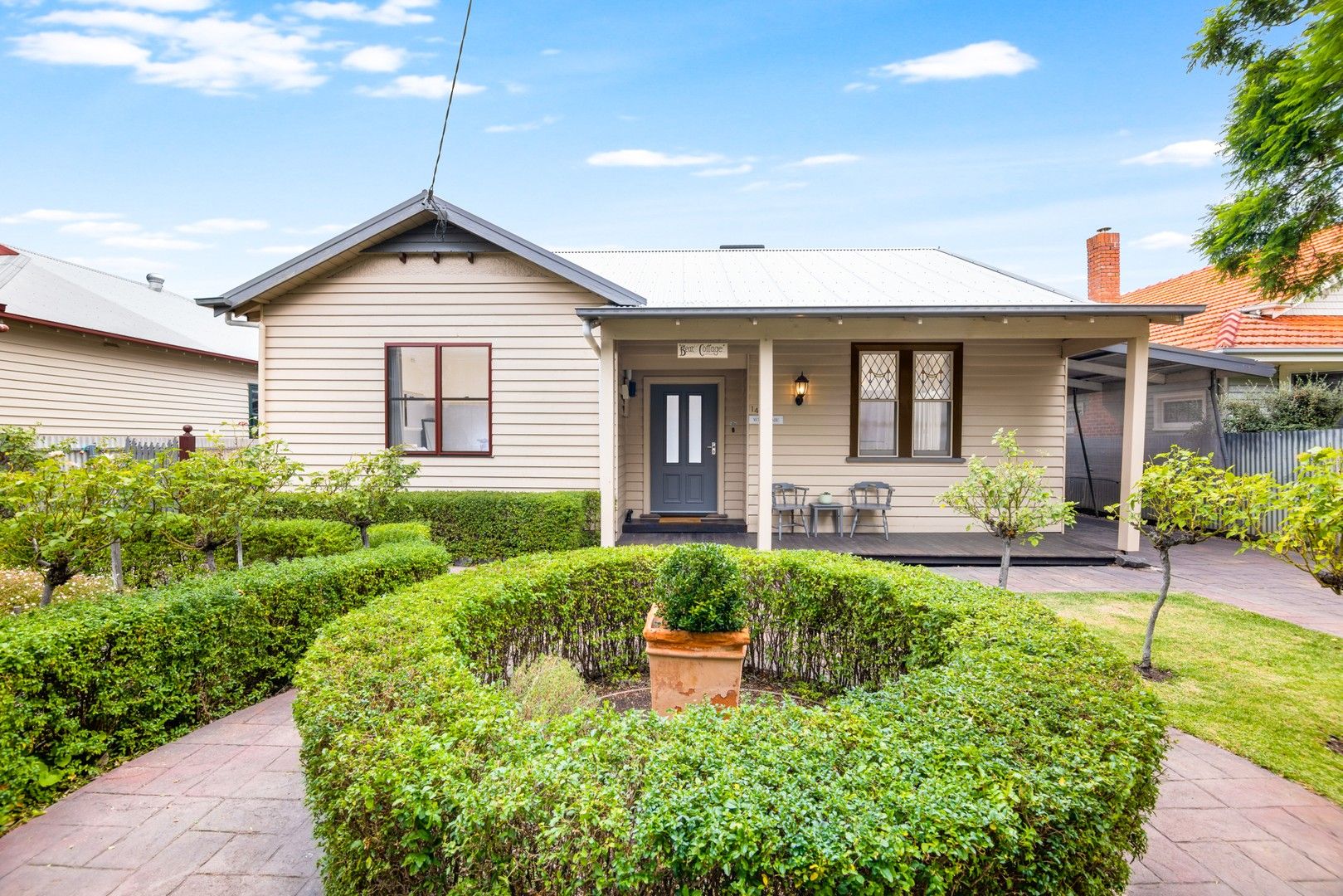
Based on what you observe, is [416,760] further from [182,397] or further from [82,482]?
[182,397]

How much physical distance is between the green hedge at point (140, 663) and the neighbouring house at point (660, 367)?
379cm

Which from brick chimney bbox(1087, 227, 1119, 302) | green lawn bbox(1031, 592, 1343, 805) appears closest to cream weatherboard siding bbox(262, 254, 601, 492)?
green lawn bbox(1031, 592, 1343, 805)

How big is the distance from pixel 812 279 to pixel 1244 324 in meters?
8.44

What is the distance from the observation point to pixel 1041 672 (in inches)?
90.7

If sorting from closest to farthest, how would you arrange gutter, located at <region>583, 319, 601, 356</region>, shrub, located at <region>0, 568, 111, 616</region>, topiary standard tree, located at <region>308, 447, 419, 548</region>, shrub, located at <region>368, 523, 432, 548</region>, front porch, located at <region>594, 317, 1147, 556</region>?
shrub, located at <region>0, 568, 111, 616</region> < topiary standard tree, located at <region>308, 447, 419, 548</region> < shrub, located at <region>368, 523, 432, 548</region> < gutter, located at <region>583, 319, 601, 356</region> < front porch, located at <region>594, 317, 1147, 556</region>

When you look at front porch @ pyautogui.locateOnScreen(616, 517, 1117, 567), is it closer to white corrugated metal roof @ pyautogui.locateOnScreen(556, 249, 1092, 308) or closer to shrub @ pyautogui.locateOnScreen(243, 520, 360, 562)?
white corrugated metal roof @ pyautogui.locateOnScreen(556, 249, 1092, 308)

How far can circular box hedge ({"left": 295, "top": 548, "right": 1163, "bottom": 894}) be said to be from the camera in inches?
54.6

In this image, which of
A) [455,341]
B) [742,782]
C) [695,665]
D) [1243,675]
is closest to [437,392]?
[455,341]

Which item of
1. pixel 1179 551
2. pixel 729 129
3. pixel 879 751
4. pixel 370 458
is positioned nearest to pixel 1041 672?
pixel 879 751

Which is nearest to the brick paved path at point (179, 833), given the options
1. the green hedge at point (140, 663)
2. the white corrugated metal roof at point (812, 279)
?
the green hedge at point (140, 663)

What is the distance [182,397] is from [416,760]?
1784 cm

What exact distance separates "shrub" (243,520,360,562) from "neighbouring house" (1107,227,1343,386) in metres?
11.6

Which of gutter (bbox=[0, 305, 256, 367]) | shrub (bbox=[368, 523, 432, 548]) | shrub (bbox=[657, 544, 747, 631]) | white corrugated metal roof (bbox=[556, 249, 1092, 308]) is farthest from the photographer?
gutter (bbox=[0, 305, 256, 367])

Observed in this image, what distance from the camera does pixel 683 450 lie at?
33.4 ft
